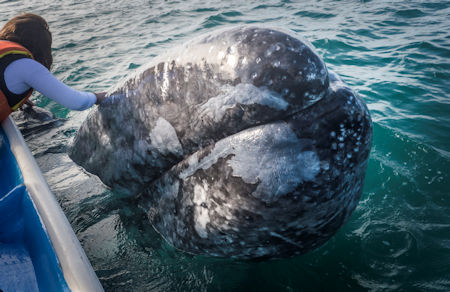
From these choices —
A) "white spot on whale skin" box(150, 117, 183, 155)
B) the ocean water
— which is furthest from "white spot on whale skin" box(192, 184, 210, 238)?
the ocean water

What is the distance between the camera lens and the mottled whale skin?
211 centimetres

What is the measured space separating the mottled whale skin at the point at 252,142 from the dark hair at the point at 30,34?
223 centimetres

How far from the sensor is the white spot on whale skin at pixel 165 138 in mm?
2498

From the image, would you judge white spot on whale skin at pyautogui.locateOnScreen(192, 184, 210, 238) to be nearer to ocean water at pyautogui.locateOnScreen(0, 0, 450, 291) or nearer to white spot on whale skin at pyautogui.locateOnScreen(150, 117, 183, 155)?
white spot on whale skin at pyautogui.locateOnScreen(150, 117, 183, 155)

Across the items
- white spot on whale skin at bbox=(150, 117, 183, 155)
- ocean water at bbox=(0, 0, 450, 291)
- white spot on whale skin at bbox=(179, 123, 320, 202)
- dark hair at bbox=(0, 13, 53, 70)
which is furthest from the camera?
dark hair at bbox=(0, 13, 53, 70)

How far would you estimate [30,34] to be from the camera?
12.6ft

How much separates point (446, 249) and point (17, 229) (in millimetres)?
3826

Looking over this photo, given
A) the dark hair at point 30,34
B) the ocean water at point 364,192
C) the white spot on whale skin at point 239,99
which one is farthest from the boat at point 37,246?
the dark hair at point 30,34

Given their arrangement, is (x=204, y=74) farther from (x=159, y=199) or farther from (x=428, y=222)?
(x=428, y=222)

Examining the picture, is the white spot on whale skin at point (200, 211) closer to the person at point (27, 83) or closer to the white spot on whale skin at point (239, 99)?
the white spot on whale skin at point (239, 99)

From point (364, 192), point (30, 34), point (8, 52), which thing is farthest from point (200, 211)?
point (30, 34)

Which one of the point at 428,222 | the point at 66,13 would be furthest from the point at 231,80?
the point at 66,13

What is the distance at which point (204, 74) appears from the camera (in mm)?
2305

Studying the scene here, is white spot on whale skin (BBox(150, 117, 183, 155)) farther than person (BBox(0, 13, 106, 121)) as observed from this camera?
No
